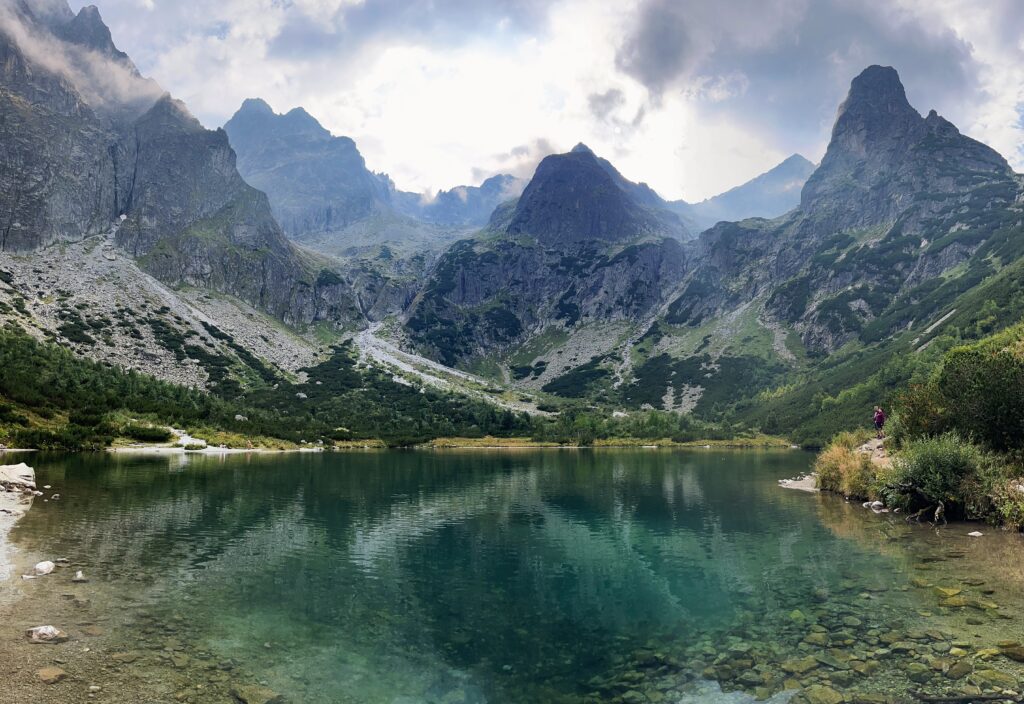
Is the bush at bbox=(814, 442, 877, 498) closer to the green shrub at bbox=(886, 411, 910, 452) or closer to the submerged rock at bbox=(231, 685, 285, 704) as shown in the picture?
the green shrub at bbox=(886, 411, 910, 452)

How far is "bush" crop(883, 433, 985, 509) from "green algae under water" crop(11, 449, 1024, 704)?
3569 millimetres

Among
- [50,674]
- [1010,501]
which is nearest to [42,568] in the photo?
[50,674]

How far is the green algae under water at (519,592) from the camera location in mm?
→ 16078

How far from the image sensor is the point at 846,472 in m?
52.9

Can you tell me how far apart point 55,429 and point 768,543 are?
107746mm

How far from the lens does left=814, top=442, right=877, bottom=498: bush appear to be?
163 ft

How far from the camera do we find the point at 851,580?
81.4ft

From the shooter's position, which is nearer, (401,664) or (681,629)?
(401,664)

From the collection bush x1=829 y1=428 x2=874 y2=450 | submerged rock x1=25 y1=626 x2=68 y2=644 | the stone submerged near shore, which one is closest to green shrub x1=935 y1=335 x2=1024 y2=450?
bush x1=829 y1=428 x2=874 y2=450

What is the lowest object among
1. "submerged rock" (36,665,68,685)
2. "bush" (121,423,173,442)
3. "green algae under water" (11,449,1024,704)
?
"green algae under water" (11,449,1024,704)

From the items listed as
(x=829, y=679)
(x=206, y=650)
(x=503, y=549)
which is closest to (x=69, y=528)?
(x=206, y=650)

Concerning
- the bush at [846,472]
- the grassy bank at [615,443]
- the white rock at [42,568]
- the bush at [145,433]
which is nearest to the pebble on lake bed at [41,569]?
the white rock at [42,568]

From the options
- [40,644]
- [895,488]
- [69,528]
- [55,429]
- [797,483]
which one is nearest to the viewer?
[40,644]

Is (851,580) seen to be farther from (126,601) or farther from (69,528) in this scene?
(69,528)
